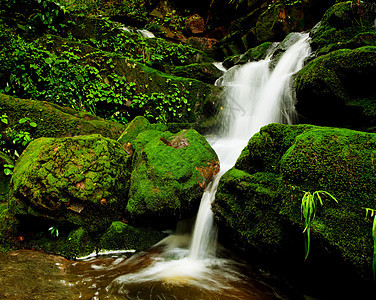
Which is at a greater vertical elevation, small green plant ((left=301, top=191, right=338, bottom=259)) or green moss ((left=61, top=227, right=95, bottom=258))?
small green plant ((left=301, top=191, right=338, bottom=259))

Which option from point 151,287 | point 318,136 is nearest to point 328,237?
point 318,136

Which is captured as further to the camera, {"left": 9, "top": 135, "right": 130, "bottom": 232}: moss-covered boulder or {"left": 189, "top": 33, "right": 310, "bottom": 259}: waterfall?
{"left": 189, "top": 33, "right": 310, "bottom": 259}: waterfall

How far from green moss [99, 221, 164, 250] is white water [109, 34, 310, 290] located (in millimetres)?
320

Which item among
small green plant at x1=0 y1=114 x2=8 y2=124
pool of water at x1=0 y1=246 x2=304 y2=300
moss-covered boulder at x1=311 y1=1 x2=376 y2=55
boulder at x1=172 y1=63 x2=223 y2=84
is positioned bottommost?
pool of water at x1=0 y1=246 x2=304 y2=300

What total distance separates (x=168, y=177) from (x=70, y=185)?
4.62 feet

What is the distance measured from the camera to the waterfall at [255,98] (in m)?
5.61

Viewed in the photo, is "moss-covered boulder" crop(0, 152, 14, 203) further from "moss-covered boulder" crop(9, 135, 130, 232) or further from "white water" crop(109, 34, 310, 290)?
"white water" crop(109, 34, 310, 290)

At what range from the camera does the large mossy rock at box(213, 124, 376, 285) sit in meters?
1.86

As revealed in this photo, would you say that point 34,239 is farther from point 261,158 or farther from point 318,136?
point 318,136

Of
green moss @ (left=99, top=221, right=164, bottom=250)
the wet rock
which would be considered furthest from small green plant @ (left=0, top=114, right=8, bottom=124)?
the wet rock

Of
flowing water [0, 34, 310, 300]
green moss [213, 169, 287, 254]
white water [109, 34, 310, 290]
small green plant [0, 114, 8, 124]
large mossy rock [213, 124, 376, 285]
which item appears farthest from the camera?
small green plant [0, 114, 8, 124]

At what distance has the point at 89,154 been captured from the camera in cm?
345

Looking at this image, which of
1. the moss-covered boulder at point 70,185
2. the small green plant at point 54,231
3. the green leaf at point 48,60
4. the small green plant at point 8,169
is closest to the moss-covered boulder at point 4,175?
the small green plant at point 8,169

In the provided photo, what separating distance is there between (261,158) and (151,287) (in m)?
2.05
